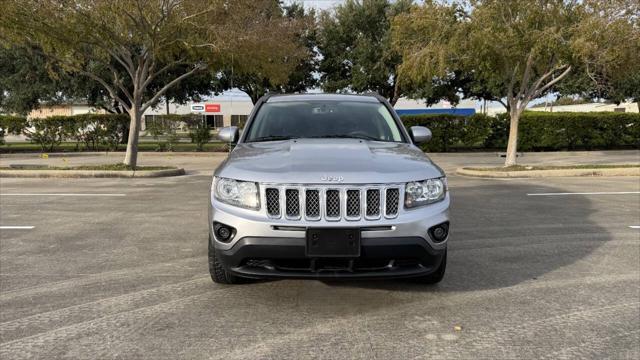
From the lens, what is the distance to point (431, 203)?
377 cm

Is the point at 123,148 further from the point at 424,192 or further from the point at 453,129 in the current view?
the point at 424,192

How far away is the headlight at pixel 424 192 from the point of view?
12.0 feet

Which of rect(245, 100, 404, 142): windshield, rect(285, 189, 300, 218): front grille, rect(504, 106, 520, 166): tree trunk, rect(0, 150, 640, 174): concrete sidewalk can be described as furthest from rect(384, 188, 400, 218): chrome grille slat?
rect(0, 150, 640, 174): concrete sidewalk

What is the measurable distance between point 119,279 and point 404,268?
273 cm

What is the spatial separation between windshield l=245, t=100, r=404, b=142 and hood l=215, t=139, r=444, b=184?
45 cm

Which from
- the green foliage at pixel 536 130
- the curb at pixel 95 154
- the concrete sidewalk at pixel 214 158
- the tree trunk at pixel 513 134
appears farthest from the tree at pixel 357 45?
the tree trunk at pixel 513 134

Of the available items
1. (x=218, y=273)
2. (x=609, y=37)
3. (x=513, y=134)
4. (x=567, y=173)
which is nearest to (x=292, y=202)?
(x=218, y=273)

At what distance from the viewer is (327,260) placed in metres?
3.50

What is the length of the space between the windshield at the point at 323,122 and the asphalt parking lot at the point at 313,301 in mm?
1436

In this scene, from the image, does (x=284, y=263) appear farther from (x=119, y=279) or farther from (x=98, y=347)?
(x=119, y=279)

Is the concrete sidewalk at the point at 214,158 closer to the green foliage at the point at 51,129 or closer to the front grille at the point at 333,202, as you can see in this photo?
the green foliage at the point at 51,129

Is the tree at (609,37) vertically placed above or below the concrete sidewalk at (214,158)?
above

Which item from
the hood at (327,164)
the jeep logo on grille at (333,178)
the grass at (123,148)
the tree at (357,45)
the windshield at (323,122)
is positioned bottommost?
the grass at (123,148)

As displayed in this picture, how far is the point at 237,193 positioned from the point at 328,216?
722 millimetres
